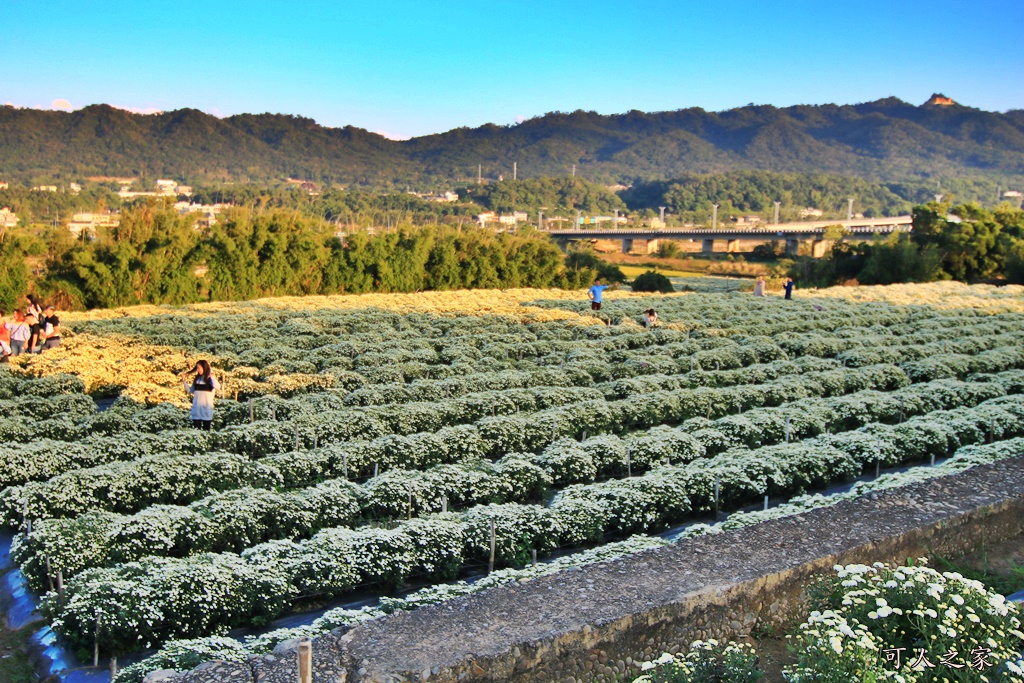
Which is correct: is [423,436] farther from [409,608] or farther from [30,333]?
[30,333]

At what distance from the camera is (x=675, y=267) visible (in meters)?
85.2

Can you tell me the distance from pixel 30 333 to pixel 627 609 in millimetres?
19913

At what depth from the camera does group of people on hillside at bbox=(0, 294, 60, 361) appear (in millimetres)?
20703

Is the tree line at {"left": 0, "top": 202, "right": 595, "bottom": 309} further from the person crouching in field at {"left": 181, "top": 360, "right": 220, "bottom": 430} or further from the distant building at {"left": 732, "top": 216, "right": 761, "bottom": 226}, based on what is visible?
the distant building at {"left": 732, "top": 216, "right": 761, "bottom": 226}

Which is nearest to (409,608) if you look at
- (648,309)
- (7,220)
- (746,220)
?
(648,309)

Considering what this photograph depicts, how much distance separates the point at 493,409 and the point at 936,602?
10.8 metres

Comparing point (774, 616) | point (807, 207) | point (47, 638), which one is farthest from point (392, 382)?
point (807, 207)

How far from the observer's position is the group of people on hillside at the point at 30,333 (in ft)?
67.9

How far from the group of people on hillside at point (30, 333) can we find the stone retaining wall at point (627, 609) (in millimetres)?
18036

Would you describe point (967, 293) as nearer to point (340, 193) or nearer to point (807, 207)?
point (340, 193)

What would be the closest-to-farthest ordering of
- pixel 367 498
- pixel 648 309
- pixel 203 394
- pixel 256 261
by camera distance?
pixel 367 498
pixel 203 394
pixel 648 309
pixel 256 261

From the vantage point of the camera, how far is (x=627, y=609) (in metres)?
5.95

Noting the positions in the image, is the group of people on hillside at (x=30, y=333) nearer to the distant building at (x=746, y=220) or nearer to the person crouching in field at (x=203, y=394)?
the person crouching in field at (x=203, y=394)

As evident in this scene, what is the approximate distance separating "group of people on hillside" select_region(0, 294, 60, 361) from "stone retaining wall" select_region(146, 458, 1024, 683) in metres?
18.0
